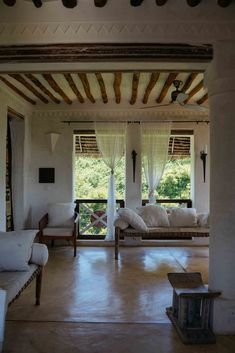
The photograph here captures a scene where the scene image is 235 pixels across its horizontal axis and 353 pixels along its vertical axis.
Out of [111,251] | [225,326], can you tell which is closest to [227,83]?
[225,326]

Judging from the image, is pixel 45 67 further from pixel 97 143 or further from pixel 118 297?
pixel 97 143

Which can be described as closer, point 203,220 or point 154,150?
point 203,220

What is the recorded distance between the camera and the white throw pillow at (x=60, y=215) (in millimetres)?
6383

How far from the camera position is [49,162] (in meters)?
6.84

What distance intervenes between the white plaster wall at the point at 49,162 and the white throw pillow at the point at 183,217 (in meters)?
2.06

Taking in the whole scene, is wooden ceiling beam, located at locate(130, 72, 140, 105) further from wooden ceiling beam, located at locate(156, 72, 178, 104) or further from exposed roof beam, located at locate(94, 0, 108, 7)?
exposed roof beam, located at locate(94, 0, 108, 7)

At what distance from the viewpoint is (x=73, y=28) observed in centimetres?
313

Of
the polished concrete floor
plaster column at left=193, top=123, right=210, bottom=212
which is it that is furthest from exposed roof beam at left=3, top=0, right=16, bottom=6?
plaster column at left=193, top=123, right=210, bottom=212

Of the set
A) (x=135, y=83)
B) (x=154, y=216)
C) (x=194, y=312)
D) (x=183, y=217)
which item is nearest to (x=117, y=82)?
(x=135, y=83)

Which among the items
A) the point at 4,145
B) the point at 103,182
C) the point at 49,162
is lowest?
the point at 103,182

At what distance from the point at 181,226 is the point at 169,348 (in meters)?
3.69

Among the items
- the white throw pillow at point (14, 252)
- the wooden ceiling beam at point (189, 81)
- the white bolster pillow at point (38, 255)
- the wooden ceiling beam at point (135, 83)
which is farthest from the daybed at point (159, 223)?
the white throw pillow at point (14, 252)

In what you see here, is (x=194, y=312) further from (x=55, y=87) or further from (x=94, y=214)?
(x=94, y=214)

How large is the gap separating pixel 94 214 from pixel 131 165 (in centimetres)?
127
